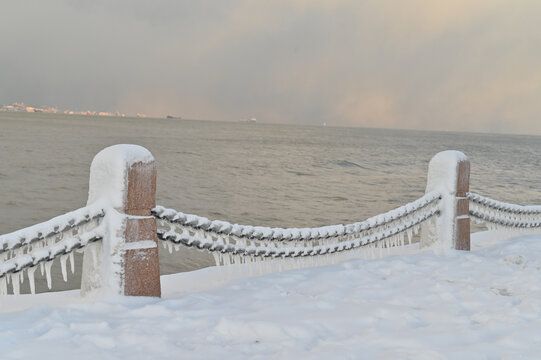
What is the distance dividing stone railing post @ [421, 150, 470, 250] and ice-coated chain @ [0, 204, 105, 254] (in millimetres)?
4443

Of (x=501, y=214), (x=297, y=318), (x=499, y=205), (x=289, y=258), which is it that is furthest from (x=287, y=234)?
(x=501, y=214)

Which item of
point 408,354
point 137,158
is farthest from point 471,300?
point 137,158

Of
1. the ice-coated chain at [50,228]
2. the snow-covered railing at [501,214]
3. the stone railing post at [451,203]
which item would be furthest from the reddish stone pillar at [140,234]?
the snow-covered railing at [501,214]

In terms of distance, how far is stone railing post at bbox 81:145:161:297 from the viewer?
386 cm

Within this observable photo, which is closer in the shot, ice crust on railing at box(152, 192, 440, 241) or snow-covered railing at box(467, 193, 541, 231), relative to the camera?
ice crust on railing at box(152, 192, 440, 241)

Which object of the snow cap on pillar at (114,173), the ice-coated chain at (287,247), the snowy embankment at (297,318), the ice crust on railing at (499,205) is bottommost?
the snowy embankment at (297,318)

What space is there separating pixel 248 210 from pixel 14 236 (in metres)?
17.6

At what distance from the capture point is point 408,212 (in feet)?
20.0

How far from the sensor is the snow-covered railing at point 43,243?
346 cm

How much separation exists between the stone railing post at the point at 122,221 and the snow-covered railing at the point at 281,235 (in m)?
0.21

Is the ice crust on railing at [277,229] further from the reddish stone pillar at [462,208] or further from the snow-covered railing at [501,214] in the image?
the snow-covered railing at [501,214]

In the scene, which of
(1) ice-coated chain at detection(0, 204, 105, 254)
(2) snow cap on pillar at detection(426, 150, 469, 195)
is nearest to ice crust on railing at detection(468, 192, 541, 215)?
(2) snow cap on pillar at detection(426, 150, 469, 195)

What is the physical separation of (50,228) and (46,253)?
188mm

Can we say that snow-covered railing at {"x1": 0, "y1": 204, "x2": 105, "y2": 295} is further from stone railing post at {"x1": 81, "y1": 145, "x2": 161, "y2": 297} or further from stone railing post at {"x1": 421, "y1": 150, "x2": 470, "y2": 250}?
stone railing post at {"x1": 421, "y1": 150, "x2": 470, "y2": 250}
